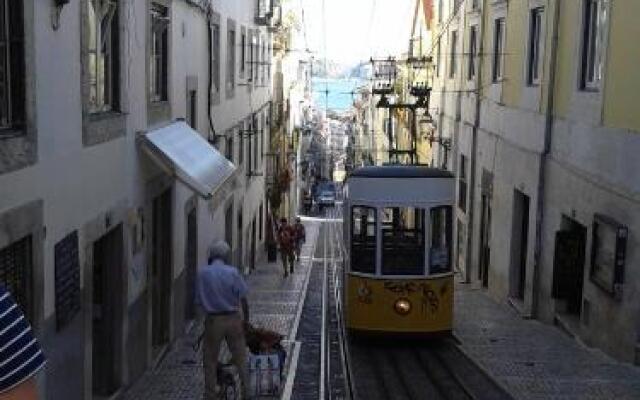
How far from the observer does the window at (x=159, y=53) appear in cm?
1209

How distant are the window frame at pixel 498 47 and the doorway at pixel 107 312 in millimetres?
13142

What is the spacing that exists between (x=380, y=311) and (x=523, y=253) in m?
6.84

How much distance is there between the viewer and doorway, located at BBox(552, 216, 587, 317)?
14.2 meters

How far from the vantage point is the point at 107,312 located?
31.6 ft

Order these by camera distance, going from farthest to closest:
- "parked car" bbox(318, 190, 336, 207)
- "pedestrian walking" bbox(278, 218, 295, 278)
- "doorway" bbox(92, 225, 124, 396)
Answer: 1. "parked car" bbox(318, 190, 336, 207)
2. "pedestrian walking" bbox(278, 218, 295, 278)
3. "doorway" bbox(92, 225, 124, 396)

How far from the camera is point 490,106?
843 inches

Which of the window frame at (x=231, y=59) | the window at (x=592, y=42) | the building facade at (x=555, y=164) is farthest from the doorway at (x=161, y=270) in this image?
the window frame at (x=231, y=59)

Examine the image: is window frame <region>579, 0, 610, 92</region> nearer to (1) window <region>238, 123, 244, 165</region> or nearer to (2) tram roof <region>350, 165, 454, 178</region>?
(2) tram roof <region>350, 165, 454, 178</region>

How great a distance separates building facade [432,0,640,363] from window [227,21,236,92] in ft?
20.6

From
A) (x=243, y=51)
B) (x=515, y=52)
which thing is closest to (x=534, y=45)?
(x=515, y=52)

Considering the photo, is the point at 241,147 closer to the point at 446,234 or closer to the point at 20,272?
the point at 446,234

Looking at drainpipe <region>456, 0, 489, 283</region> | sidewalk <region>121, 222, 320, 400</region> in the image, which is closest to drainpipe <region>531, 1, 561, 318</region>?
sidewalk <region>121, 222, 320, 400</region>

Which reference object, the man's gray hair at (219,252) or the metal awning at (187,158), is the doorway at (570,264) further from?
the man's gray hair at (219,252)

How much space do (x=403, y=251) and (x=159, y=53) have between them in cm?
451
